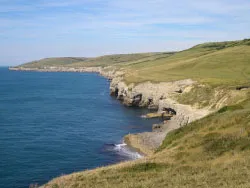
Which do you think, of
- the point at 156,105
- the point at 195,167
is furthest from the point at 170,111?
the point at 195,167

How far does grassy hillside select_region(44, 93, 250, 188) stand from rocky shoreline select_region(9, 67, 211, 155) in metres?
23.1

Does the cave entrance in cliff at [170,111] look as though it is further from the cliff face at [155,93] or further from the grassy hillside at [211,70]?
the grassy hillside at [211,70]

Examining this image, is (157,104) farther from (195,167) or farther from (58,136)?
(195,167)

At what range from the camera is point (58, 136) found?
254ft

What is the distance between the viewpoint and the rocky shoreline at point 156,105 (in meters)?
72.8

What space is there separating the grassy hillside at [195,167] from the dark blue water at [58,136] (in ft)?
66.0

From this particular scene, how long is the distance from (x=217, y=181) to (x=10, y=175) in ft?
116

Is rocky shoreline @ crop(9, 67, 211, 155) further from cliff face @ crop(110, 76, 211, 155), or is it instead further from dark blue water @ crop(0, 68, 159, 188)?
dark blue water @ crop(0, 68, 159, 188)

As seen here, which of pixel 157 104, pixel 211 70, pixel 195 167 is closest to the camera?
pixel 195 167

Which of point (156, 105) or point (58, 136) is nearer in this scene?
point (58, 136)

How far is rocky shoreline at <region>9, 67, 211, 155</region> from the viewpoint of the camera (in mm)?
72775

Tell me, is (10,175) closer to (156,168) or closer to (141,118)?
(156,168)

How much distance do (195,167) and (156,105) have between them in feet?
276

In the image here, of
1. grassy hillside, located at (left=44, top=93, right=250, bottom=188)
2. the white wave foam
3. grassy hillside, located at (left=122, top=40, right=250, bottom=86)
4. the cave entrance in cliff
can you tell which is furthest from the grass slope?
grassy hillside, located at (left=122, top=40, right=250, bottom=86)
